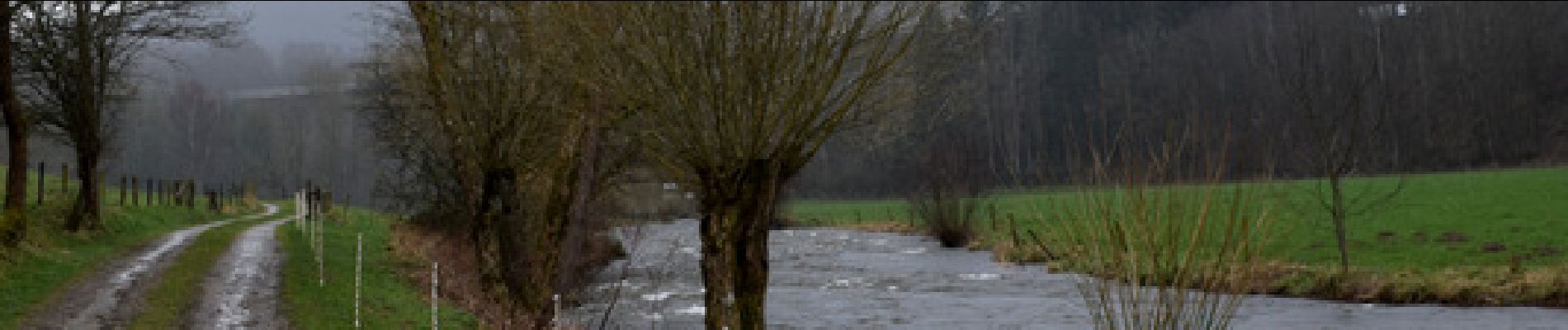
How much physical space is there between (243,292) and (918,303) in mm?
13339

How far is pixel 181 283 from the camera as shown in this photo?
1797 cm

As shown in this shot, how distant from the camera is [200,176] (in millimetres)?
111250

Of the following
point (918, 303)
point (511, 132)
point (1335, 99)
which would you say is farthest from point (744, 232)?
point (1335, 99)

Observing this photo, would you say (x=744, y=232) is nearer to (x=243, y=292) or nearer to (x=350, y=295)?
(x=350, y=295)

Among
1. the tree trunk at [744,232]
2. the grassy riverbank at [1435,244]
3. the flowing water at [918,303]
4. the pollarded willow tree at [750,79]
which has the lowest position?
the flowing water at [918,303]

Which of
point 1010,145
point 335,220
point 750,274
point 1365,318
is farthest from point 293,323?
point 1010,145

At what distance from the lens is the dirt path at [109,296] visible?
14.2m

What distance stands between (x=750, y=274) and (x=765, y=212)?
0.60 metres

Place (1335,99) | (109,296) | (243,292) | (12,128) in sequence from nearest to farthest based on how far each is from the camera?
(109,296) → (243,292) → (12,128) → (1335,99)

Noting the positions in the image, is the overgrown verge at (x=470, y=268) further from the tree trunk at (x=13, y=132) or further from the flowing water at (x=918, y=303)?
the tree trunk at (x=13, y=132)

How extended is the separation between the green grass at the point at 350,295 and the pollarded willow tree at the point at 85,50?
177 inches

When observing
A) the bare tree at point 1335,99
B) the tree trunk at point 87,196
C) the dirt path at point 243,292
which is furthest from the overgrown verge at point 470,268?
the bare tree at point 1335,99

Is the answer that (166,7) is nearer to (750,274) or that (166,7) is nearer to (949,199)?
(750,274)

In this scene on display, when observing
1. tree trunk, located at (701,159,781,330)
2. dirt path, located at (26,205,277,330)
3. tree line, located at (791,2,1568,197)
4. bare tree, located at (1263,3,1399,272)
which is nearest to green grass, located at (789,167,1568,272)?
bare tree, located at (1263,3,1399,272)
